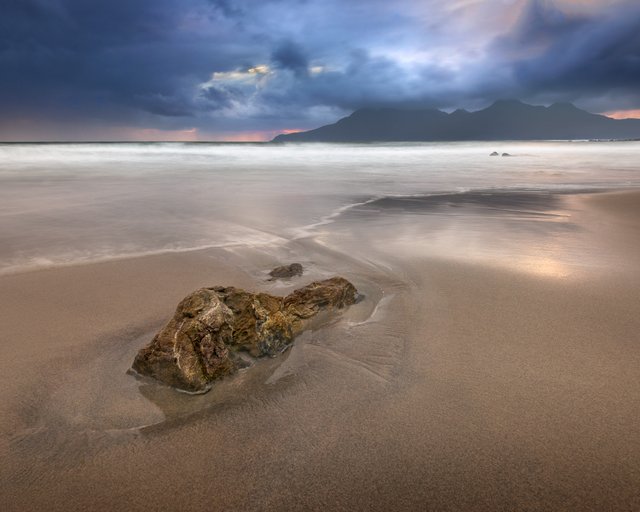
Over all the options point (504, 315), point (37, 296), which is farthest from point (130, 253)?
point (504, 315)

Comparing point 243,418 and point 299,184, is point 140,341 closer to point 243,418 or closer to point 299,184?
point 243,418

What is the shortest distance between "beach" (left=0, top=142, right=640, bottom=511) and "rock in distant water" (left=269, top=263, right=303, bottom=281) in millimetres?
101

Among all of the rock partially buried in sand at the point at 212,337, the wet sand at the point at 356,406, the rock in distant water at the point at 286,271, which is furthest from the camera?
the rock in distant water at the point at 286,271

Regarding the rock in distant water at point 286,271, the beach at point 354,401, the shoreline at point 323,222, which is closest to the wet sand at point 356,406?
the beach at point 354,401

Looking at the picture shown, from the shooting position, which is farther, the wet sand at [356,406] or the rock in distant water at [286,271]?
the rock in distant water at [286,271]

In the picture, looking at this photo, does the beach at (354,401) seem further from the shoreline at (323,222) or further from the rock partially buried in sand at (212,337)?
the shoreline at (323,222)

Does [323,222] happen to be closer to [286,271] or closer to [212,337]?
[286,271]

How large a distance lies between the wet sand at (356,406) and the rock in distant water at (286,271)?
174 millimetres

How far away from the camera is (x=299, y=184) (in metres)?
15.8

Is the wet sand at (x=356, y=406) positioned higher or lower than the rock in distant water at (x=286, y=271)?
lower

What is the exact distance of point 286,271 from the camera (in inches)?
188

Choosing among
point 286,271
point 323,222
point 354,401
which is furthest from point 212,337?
point 323,222

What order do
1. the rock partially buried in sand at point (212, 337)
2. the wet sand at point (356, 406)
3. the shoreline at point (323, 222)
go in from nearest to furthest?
→ 1. the wet sand at point (356, 406)
2. the rock partially buried in sand at point (212, 337)
3. the shoreline at point (323, 222)

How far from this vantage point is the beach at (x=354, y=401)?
193cm
